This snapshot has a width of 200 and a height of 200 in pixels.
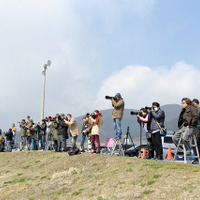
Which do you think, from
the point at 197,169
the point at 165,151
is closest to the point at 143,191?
the point at 197,169

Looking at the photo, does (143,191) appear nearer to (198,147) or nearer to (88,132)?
(198,147)

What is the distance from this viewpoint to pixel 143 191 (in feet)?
25.4

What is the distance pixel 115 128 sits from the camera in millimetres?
13453

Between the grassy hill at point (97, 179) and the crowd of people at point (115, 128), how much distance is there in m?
1.06

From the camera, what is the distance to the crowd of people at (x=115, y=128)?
10.2 meters

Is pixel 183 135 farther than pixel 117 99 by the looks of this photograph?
Result: No

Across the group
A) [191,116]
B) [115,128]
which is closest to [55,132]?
[115,128]

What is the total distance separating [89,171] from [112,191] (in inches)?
122

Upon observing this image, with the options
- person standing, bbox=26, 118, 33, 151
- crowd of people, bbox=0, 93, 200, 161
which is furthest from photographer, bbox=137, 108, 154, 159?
person standing, bbox=26, 118, 33, 151

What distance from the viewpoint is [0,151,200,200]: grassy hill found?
765 cm

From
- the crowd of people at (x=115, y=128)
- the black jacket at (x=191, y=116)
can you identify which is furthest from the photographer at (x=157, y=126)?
the black jacket at (x=191, y=116)

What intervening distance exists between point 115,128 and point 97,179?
12.5 ft

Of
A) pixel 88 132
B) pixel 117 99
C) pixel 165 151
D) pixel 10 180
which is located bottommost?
pixel 10 180

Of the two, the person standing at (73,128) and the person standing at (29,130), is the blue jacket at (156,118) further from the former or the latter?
the person standing at (29,130)
